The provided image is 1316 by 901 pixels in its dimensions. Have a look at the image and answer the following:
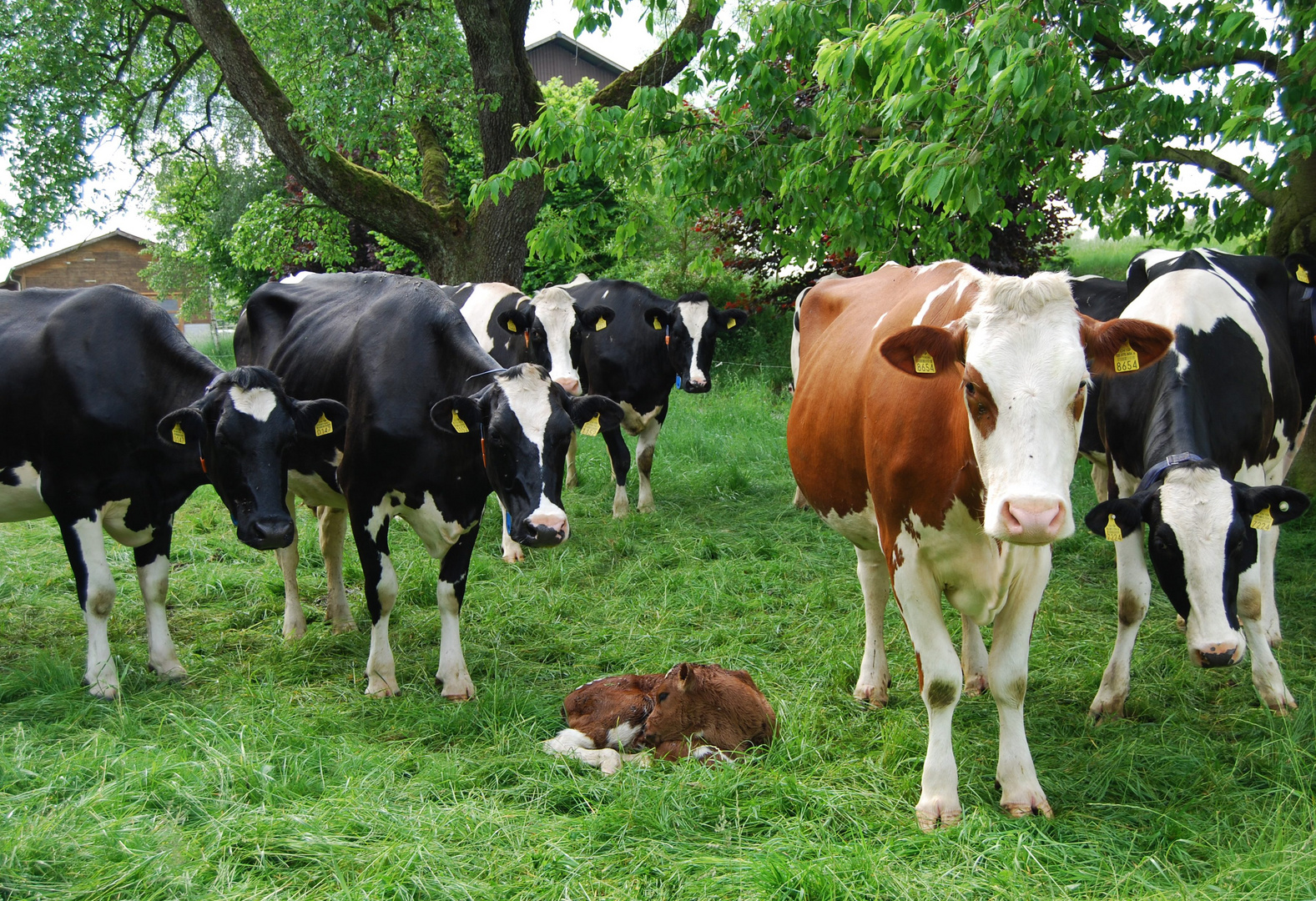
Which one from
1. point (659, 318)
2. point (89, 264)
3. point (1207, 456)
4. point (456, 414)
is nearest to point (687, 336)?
point (659, 318)

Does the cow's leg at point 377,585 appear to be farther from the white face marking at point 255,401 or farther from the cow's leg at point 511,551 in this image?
the cow's leg at point 511,551

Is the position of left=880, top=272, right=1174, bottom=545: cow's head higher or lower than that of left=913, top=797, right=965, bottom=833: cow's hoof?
higher

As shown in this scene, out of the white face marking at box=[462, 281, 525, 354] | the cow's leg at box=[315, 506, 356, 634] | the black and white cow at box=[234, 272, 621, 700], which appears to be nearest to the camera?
the black and white cow at box=[234, 272, 621, 700]

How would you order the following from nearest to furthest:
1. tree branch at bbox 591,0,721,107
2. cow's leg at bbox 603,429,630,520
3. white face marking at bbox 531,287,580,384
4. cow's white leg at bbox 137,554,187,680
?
cow's white leg at bbox 137,554,187,680, white face marking at bbox 531,287,580,384, cow's leg at bbox 603,429,630,520, tree branch at bbox 591,0,721,107

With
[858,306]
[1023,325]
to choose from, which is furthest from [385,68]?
[1023,325]

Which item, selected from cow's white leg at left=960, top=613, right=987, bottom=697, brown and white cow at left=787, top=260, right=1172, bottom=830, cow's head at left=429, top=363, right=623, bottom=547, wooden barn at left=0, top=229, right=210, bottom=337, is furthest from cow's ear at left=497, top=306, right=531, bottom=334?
wooden barn at left=0, top=229, right=210, bottom=337

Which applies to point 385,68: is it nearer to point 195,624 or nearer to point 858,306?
point 195,624

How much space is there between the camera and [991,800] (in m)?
3.70

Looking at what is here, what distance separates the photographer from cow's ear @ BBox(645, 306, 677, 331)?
980 centimetres

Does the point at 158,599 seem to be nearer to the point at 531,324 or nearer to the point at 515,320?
the point at 515,320

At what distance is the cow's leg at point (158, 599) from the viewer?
206 inches

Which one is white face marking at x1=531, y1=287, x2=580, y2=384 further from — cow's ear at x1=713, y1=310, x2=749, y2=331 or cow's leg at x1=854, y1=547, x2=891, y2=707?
cow's leg at x1=854, y1=547, x2=891, y2=707

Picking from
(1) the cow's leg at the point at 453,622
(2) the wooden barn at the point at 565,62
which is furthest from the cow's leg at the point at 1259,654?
(2) the wooden barn at the point at 565,62

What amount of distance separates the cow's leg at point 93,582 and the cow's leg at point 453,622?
1.68 metres
